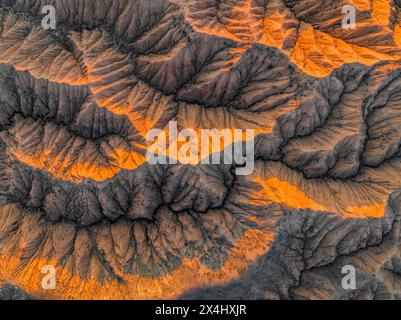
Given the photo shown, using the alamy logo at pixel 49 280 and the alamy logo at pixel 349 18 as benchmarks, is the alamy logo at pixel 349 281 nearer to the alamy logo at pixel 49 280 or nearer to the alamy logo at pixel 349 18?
the alamy logo at pixel 349 18

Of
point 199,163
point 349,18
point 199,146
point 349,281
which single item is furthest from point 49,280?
point 349,18

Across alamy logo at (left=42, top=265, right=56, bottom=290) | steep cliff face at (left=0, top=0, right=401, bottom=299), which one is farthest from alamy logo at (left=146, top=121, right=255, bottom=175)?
alamy logo at (left=42, top=265, right=56, bottom=290)

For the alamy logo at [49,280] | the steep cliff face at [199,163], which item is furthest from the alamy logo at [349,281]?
the alamy logo at [49,280]

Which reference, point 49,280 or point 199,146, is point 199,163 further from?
point 49,280

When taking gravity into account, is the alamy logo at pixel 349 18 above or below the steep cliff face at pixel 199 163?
above

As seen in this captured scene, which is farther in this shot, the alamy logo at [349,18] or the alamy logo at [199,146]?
the alamy logo at [349,18]

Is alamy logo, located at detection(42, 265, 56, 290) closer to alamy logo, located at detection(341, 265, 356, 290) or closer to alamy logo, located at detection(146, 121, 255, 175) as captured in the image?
alamy logo, located at detection(146, 121, 255, 175)
